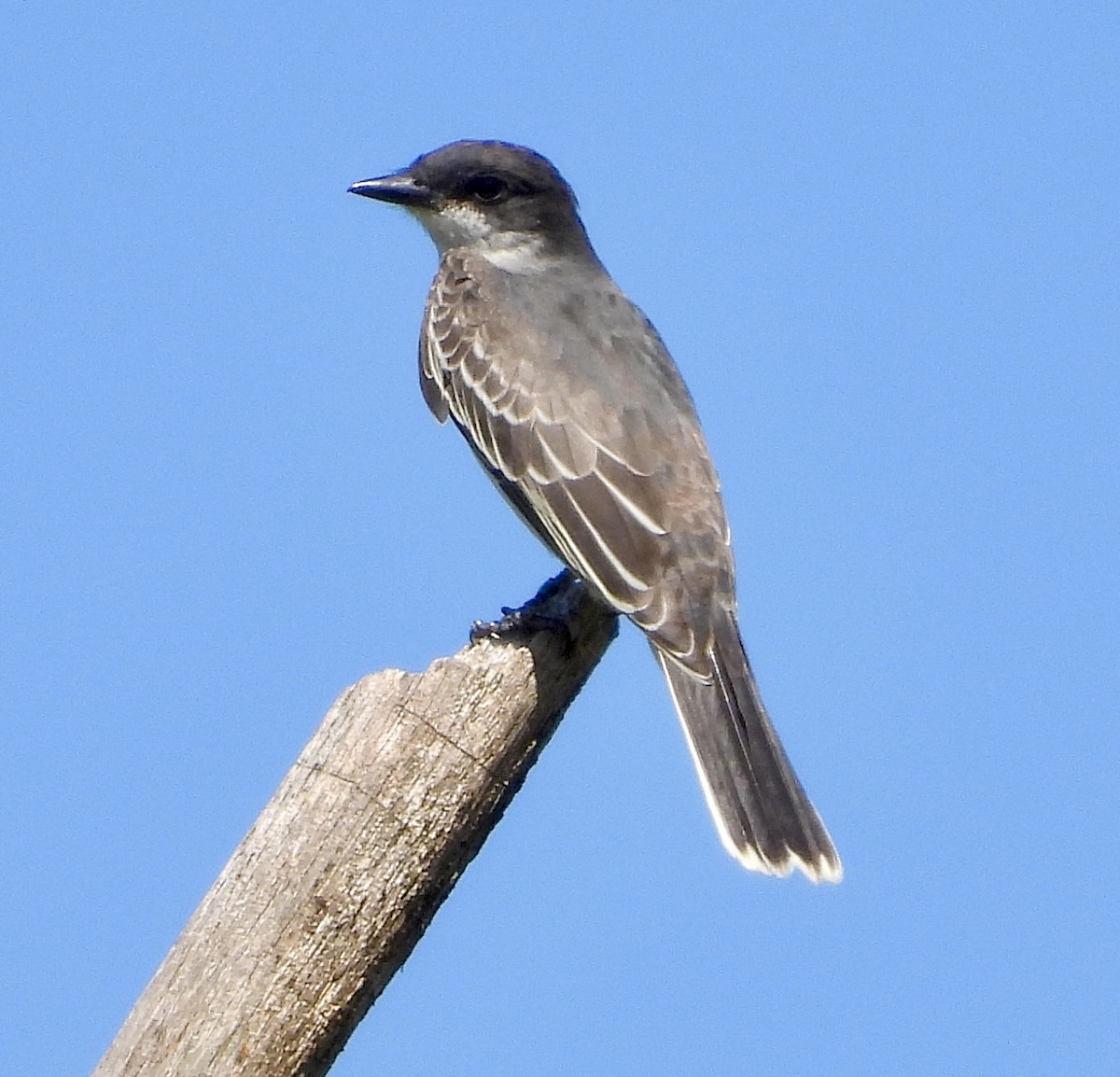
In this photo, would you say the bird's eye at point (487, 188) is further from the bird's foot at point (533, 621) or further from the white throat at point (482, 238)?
the bird's foot at point (533, 621)

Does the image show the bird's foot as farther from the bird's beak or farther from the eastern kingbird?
the bird's beak

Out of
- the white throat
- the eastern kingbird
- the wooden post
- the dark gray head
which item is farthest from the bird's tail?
the dark gray head

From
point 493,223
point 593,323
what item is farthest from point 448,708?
point 493,223

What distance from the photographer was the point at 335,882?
15.4 feet

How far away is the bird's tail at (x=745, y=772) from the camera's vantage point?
6594 mm

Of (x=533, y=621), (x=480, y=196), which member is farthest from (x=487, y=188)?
(x=533, y=621)

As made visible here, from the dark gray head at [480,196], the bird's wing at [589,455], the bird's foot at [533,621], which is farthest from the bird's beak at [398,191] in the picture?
the bird's foot at [533,621]

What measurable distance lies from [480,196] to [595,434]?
2348 millimetres

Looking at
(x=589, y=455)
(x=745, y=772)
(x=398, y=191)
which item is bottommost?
(x=745, y=772)

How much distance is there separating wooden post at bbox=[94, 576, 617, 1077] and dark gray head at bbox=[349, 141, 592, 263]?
492 centimetres

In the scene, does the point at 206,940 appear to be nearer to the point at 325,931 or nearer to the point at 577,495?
the point at 325,931

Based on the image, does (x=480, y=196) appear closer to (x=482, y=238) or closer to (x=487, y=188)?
(x=487, y=188)

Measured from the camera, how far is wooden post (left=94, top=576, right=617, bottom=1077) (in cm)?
451

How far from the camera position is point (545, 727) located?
5559 millimetres
